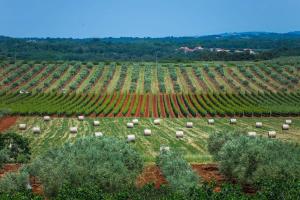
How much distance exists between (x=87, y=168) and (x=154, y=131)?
28184 mm

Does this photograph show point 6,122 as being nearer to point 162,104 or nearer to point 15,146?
point 15,146

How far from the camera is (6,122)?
5947 cm

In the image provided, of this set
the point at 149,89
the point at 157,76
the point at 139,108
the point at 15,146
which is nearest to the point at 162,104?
the point at 139,108

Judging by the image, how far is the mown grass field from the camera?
44125mm

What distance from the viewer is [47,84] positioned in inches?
3780

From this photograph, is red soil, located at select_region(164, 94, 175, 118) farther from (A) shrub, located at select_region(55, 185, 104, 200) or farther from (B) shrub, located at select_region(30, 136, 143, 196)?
(A) shrub, located at select_region(55, 185, 104, 200)

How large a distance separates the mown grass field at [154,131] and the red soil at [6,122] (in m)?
0.86

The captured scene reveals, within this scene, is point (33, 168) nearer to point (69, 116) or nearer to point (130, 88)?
point (69, 116)

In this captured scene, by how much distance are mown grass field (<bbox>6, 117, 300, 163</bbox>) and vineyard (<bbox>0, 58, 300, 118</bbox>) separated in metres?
5.35

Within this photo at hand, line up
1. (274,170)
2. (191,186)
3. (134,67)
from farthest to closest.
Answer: (134,67)
(274,170)
(191,186)

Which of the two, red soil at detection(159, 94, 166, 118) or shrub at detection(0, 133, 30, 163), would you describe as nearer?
shrub at detection(0, 133, 30, 163)

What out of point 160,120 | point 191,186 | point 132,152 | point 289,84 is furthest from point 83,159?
point 289,84

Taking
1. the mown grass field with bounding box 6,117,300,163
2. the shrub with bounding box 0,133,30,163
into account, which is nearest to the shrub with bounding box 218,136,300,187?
the mown grass field with bounding box 6,117,300,163

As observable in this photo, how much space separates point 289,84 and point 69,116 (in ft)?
160
